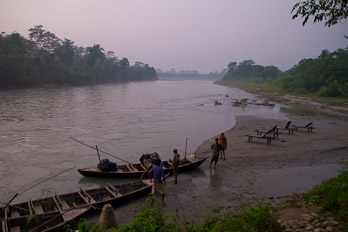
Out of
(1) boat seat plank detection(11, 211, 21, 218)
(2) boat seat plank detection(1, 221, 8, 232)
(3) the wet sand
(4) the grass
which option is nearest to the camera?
(4) the grass

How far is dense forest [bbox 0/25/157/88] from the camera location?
2323 inches

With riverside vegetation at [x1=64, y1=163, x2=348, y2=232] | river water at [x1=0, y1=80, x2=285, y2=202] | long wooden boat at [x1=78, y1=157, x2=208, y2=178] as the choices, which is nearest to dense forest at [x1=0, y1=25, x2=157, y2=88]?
river water at [x1=0, y1=80, x2=285, y2=202]

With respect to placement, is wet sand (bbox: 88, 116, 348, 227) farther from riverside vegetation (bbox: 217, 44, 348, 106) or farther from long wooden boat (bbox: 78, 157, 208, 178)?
riverside vegetation (bbox: 217, 44, 348, 106)

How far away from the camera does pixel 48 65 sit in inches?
2899

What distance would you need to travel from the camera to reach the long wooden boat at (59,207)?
7688 mm

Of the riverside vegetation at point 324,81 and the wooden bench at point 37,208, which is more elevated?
the riverside vegetation at point 324,81

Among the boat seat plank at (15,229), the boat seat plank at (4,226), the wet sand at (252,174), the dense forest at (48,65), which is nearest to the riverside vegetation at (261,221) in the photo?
the wet sand at (252,174)

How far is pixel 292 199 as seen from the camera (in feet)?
31.0

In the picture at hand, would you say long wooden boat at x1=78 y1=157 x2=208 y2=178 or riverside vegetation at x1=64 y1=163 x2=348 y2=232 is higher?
riverside vegetation at x1=64 y1=163 x2=348 y2=232

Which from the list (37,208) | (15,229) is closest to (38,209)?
(37,208)

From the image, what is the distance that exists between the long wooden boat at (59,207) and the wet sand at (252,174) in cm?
52

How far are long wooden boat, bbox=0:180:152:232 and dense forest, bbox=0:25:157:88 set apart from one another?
5652 cm

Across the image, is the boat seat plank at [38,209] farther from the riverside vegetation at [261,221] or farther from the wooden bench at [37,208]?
the riverside vegetation at [261,221]

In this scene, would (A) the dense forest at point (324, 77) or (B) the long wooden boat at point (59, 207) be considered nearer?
(B) the long wooden boat at point (59, 207)
